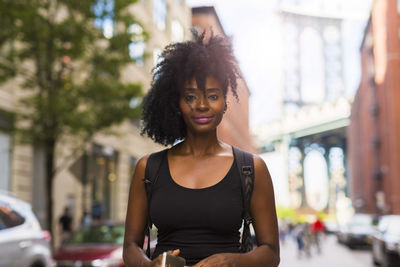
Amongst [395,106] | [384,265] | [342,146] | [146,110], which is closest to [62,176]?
[384,265]

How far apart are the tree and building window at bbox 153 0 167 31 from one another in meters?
19.3

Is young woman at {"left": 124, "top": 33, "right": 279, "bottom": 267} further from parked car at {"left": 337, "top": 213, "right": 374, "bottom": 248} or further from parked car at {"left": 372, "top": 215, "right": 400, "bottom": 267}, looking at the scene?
parked car at {"left": 337, "top": 213, "right": 374, "bottom": 248}

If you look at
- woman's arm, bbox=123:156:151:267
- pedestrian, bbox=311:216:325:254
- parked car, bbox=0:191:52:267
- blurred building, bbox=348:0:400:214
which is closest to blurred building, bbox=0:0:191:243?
parked car, bbox=0:191:52:267

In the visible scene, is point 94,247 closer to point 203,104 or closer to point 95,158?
point 203,104

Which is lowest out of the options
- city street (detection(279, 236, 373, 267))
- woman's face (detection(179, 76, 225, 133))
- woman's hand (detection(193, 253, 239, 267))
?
city street (detection(279, 236, 373, 267))

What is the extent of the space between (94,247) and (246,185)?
Result: 8.52m

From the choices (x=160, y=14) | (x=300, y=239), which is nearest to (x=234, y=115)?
(x=300, y=239)

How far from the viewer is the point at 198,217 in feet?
7.41

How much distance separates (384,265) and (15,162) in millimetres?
10989

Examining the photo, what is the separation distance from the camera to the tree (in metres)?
14.1

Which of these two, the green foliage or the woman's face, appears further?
the green foliage

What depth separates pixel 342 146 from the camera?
16012cm

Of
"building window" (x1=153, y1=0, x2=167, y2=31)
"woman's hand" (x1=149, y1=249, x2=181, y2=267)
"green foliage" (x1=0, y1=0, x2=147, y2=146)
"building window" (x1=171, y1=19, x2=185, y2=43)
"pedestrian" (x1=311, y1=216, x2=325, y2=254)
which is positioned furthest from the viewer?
"building window" (x1=171, y1=19, x2=185, y2=43)

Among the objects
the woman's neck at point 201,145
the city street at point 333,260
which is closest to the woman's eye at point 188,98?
the woman's neck at point 201,145
